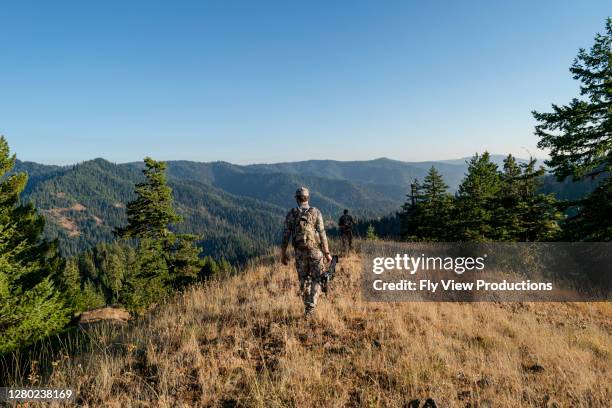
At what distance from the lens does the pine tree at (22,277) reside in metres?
12.3

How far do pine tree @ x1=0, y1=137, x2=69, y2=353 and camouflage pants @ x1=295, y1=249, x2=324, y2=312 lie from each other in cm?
1182

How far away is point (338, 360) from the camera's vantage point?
4.82 metres

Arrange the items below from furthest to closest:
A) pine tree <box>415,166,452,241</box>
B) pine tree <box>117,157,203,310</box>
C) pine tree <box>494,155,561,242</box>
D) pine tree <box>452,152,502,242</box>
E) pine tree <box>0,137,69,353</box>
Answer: pine tree <box>415,166,452,241</box> < pine tree <box>452,152,502,242</box> < pine tree <box>117,157,203,310</box> < pine tree <box>494,155,561,242</box> < pine tree <box>0,137,69,353</box>

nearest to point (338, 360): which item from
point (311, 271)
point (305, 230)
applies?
point (311, 271)

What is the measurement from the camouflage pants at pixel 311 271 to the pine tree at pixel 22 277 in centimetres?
1182

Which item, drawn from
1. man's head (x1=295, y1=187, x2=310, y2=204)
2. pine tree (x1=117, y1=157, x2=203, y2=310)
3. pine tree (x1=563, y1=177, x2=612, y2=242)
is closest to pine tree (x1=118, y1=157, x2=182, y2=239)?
pine tree (x1=117, y1=157, x2=203, y2=310)

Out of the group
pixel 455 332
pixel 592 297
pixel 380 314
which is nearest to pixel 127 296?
pixel 380 314

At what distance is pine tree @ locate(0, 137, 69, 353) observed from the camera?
12312 millimetres

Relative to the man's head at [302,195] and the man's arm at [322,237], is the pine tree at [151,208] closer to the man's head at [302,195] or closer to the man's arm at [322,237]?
the man's head at [302,195]

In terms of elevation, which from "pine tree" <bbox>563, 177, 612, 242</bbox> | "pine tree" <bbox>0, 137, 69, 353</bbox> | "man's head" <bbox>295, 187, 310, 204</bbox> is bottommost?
"pine tree" <bbox>0, 137, 69, 353</bbox>

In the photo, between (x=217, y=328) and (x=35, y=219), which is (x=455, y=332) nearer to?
(x=217, y=328)

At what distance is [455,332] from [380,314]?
1494 mm

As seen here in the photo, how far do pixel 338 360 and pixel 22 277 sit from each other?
20904mm

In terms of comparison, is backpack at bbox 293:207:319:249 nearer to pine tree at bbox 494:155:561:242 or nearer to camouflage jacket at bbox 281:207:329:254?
camouflage jacket at bbox 281:207:329:254
